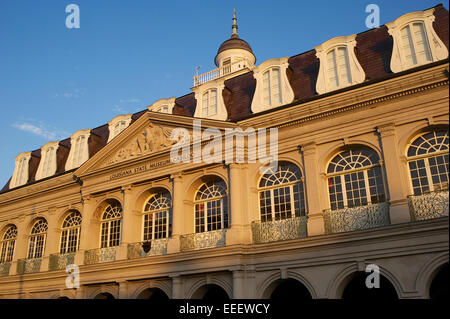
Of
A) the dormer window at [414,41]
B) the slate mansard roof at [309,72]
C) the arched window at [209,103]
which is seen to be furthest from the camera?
the arched window at [209,103]

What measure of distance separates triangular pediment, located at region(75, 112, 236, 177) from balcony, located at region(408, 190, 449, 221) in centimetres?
863

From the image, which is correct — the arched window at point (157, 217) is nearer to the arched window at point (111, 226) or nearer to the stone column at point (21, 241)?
the arched window at point (111, 226)

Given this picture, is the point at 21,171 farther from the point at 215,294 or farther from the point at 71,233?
the point at 215,294

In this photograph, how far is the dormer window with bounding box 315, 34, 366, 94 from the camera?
17391mm

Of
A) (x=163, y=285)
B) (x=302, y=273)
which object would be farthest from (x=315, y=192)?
(x=163, y=285)

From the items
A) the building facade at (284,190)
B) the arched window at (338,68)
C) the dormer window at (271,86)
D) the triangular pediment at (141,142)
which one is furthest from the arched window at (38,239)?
the arched window at (338,68)

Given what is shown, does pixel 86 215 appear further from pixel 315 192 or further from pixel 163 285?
pixel 315 192

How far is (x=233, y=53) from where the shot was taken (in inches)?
1405

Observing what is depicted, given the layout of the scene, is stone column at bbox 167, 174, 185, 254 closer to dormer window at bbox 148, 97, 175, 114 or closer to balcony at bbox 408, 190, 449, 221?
dormer window at bbox 148, 97, 175, 114

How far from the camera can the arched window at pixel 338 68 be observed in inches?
691

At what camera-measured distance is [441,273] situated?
48.9 feet

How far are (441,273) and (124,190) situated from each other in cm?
1352

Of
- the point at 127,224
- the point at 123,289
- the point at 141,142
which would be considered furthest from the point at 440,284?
the point at 141,142

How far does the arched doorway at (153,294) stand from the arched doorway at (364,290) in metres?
7.56
